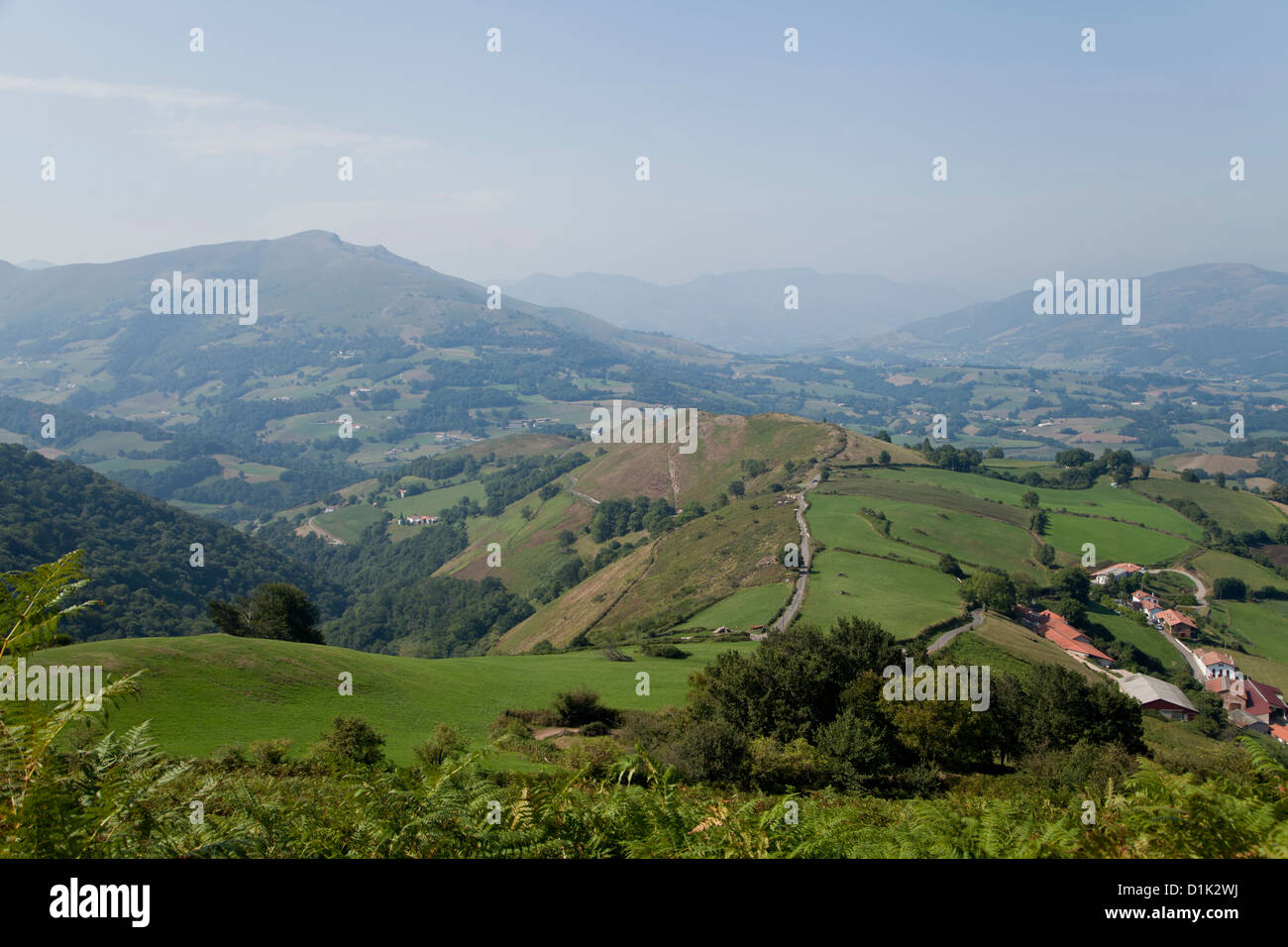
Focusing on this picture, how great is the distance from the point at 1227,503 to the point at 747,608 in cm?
11489

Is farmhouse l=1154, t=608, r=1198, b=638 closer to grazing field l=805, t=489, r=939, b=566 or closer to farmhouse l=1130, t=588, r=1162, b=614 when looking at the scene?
farmhouse l=1130, t=588, r=1162, b=614

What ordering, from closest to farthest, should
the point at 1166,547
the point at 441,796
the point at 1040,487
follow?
the point at 441,796, the point at 1166,547, the point at 1040,487

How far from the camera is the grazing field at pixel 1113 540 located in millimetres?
104125

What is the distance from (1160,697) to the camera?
58.1m

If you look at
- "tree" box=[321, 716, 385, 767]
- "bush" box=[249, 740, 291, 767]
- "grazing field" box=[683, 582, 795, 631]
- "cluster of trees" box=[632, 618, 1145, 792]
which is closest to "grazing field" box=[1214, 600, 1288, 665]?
"grazing field" box=[683, 582, 795, 631]

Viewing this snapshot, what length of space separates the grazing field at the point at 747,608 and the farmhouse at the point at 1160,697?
2919 centimetres

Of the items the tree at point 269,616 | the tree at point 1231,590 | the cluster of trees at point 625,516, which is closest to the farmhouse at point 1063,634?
the tree at point 1231,590

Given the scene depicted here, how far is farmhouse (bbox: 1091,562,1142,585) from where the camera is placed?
96.1 m

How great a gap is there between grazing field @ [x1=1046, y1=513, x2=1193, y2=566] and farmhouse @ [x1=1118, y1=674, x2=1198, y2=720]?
144 feet

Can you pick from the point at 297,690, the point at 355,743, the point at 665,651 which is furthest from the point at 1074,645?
the point at 355,743
